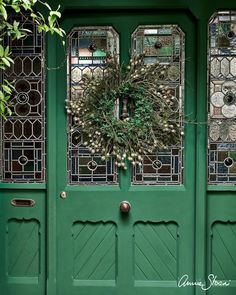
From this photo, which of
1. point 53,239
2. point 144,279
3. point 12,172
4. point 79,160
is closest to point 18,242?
point 53,239

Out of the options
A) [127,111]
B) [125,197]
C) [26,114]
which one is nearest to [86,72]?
[127,111]

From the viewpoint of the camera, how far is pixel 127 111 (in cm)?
278

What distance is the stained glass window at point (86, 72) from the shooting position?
109 inches

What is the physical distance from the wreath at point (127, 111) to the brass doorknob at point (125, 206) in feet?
0.77

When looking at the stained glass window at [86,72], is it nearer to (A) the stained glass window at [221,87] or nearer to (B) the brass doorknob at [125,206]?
(B) the brass doorknob at [125,206]

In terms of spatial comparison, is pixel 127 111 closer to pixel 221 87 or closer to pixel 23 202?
pixel 221 87

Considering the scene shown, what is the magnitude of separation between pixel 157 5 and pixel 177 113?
2.21ft

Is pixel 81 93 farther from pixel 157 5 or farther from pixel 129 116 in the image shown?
pixel 157 5

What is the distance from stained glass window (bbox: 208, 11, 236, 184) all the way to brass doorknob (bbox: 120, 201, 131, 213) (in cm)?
55

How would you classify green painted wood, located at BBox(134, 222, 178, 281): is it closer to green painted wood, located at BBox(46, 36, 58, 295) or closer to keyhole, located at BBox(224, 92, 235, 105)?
green painted wood, located at BBox(46, 36, 58, 295)

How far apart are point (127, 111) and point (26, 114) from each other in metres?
0.64

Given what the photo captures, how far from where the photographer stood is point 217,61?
2.75m

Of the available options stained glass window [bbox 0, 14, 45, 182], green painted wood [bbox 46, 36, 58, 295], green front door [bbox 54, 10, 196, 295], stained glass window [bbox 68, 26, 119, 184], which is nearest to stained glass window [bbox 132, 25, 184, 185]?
green front door [bbox 54, 10, 196, 295]
